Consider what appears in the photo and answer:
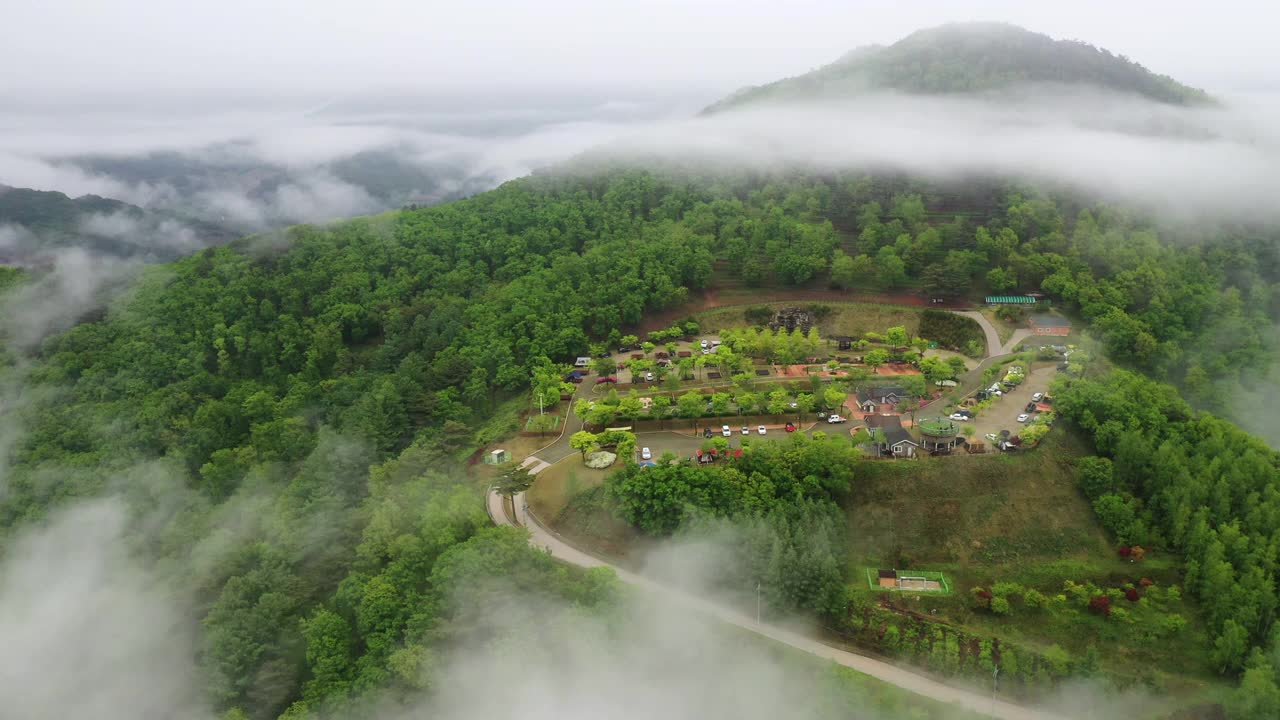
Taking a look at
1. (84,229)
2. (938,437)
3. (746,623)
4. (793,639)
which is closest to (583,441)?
(746,623)

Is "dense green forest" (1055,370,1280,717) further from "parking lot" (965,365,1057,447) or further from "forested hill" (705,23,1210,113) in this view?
"forested hill" (705,23,1210,113)

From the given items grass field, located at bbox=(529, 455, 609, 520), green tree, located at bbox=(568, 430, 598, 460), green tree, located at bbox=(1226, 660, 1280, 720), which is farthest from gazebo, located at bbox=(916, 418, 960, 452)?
green tree, located at bbox=(568, 430, 598, 460)

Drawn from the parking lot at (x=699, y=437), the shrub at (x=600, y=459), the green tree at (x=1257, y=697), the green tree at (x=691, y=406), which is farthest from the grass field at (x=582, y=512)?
the green tree at (x=1257, y=697)

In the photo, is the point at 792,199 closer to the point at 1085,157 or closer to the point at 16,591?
the point at 1085,157

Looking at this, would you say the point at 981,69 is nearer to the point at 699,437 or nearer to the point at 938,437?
the point at 938,437

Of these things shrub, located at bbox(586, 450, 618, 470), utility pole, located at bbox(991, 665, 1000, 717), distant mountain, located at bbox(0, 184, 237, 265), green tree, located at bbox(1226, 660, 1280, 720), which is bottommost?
utility pole, located at bbox(991, 665, 1000, 717)

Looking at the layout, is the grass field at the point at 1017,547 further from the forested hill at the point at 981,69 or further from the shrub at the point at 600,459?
the forested hill at the point at 981,69
